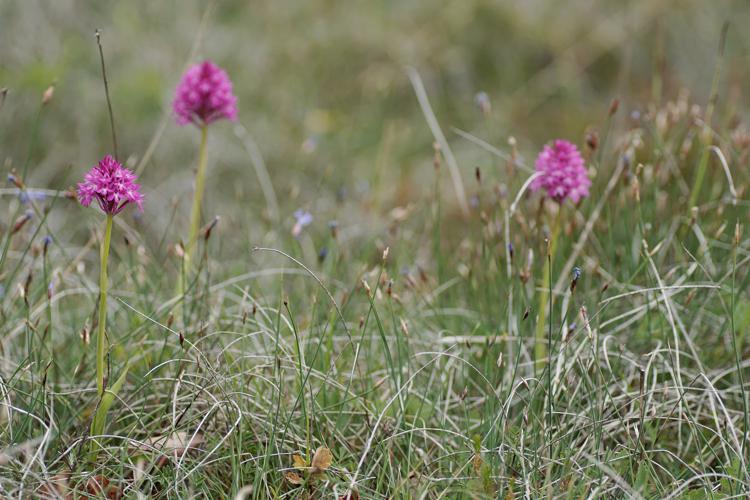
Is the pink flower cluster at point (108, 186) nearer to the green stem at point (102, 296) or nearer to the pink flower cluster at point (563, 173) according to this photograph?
the green stem at point (102, 296)

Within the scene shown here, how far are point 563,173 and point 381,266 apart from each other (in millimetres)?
474

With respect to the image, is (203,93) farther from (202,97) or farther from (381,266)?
(381,266)

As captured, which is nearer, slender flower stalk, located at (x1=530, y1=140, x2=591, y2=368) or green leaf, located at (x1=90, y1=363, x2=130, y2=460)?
A: green leaf, located at (x1=90, y1=363, x2=130, y2=460)

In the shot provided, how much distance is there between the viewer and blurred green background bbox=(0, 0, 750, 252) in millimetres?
4160

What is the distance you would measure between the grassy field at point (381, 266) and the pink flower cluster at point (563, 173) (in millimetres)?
42

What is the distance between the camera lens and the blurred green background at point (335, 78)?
416 cm

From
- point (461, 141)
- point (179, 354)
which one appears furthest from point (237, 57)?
point (179, 354)

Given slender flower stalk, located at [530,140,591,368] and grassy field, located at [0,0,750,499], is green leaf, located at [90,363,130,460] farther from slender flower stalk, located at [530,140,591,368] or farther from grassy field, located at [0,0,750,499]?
slender flower stalk, located at [530,140,591,368]

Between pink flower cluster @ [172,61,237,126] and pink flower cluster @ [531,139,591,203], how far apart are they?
853mm

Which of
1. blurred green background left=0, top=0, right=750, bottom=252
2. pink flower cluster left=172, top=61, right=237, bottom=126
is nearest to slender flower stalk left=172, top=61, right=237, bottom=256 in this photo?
pink flower cluster left=172, top=61, right=237, bottom=126

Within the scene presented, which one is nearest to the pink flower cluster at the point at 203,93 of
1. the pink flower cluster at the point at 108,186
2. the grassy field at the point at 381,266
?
the grassy field at the point at 381,266

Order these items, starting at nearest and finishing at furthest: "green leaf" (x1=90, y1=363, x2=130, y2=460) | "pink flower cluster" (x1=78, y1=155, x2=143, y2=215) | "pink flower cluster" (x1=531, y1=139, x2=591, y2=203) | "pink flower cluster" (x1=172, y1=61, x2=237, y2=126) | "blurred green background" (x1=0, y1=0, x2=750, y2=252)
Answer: "pink flower cluster" (x1=78, y1=155, x2=143, y2=215) < "green leaf" (x1=90, y1=363, x2=130, y2=460) < "pink flower cluster" (x1=531, y1=139, x2=591, y2=203) < "pink flower cluster" (x1=172, y1=61, x2=237, y2=126) < "blurred green background" (x1=0, y1=0, x2=750, y2=252)

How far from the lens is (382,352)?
2207 mm

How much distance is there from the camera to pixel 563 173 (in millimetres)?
1840
